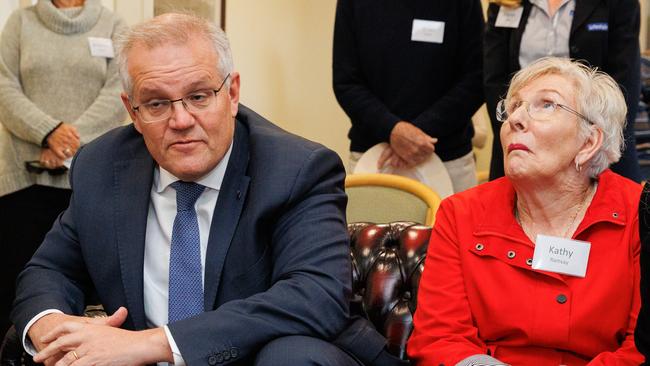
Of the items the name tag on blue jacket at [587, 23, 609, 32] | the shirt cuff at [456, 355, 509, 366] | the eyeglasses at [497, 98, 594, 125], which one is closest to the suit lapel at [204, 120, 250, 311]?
the shirt cuff at [456, 355, 509, 366]

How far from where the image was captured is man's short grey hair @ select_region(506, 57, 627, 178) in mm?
2479

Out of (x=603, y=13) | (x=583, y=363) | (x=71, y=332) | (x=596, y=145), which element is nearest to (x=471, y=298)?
(x=583, y=363)

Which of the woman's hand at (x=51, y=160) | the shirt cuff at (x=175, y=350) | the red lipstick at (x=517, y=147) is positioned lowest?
the woman's hand at (x=51, y=160)

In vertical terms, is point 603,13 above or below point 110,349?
above

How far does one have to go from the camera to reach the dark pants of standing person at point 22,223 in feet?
14.3

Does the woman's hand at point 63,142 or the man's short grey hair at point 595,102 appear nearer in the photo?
the man's short grey hair at point 595,102

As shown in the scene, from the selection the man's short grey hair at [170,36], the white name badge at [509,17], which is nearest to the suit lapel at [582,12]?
the white name badge at [509,17]

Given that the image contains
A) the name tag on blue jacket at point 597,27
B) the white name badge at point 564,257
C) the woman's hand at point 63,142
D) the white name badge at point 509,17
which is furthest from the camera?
the woman's hand at point 63,142

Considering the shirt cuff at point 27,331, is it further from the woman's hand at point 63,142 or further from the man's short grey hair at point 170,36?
the woman's hand at point 63,142

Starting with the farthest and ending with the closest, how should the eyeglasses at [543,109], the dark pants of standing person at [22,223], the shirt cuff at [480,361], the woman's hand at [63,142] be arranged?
the dark pants of standing person at [22,223] < the woman's hand at [63,142] < the eyeglasses at [543,109] < the shirt cuff at [480,361]

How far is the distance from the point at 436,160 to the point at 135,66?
2.12 metres

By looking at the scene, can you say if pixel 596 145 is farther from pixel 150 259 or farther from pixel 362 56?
pixel 362 56

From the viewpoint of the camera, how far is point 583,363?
237 centimetres

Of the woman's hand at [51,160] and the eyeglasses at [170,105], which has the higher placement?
the eyeglasses at [170,105]
